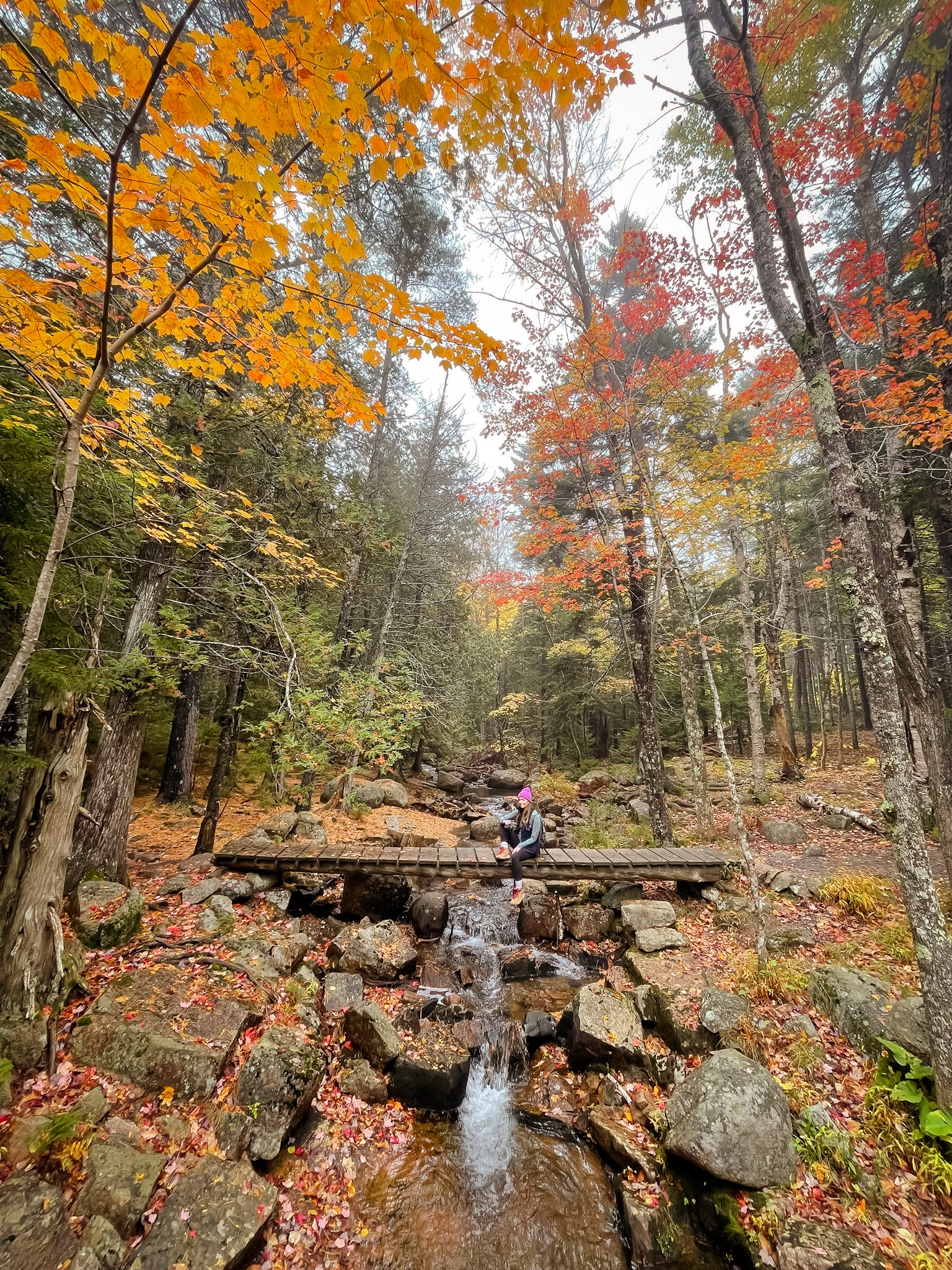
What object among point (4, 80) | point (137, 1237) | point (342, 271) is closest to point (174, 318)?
point (342, 271)

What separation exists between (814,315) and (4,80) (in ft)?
29.9

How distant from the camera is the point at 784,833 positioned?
8.85 metres

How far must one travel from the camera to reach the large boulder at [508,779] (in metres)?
19.0

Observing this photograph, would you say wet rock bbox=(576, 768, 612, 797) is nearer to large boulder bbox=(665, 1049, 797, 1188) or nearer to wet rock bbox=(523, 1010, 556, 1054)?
wet rock bbox=(523, 1010, 556, 1054)

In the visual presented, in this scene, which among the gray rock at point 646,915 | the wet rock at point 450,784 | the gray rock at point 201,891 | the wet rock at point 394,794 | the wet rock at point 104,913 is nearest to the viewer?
the wet rock at point 104,913

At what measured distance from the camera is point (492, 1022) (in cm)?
527

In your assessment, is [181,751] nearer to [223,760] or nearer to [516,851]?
[223,760]

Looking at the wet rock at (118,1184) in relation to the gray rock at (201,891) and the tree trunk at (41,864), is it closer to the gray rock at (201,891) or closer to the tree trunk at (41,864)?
the tree trunk at (41,864)

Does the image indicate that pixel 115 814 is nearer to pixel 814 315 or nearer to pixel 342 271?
pixel 342 271

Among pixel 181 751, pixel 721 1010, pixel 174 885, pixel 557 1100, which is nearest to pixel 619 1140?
pixel 557 1100

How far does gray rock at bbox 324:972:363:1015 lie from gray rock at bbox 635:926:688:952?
11.8 ft

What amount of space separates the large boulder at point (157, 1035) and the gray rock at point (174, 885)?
6.08ft

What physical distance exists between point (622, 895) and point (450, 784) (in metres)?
11.0

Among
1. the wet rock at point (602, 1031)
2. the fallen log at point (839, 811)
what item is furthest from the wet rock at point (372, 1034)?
the fallen log at point (839, 811)
